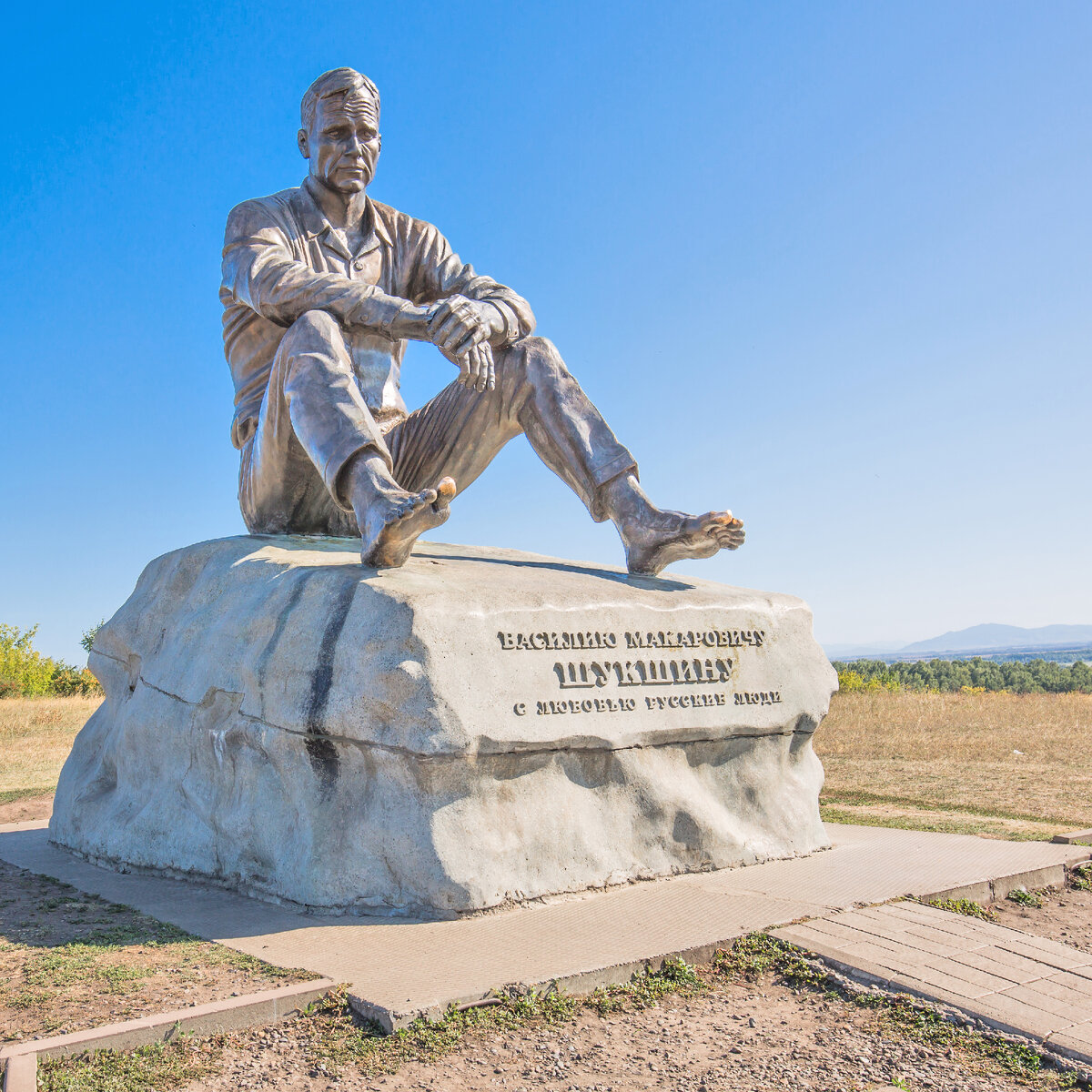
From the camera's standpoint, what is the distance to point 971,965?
3.17m

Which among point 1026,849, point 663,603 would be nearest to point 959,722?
point 1026,849

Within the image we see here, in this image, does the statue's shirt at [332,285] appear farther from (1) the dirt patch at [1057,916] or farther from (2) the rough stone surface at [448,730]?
(1) the dirt patch at [1057,916]

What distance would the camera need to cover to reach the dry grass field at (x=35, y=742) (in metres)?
8.97

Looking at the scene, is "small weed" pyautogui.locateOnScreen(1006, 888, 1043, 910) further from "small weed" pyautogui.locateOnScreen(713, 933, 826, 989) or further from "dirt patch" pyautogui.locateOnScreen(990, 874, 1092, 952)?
"small weed" pyautogui.locateOnScreen(713, 933, 826, 989)

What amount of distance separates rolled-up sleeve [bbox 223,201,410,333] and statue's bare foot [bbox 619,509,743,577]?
4.90 ft

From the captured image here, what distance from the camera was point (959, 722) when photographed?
13062 mm

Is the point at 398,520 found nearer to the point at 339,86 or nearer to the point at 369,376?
the point at 369,376

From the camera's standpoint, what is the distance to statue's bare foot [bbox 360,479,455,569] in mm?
3807

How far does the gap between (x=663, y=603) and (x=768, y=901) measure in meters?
1.31

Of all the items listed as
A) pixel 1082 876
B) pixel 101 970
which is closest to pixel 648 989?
pixel 101 970

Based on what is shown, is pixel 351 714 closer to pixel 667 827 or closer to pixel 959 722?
pixel 667 827

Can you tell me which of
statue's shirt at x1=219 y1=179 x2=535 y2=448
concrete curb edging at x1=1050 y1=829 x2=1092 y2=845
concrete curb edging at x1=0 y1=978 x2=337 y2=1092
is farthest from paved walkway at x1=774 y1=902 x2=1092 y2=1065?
statue's shirt at x1=219 y1=179 x2=535 y2=448

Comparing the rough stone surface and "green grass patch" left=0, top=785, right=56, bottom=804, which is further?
"green grass patch" left=0, top=785, right=56, bottom=804

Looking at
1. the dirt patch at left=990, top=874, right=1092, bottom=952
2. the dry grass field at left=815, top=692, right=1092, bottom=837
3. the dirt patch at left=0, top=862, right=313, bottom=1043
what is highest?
the dirt patch at left=0, top=862, right=313, bottom=1043
